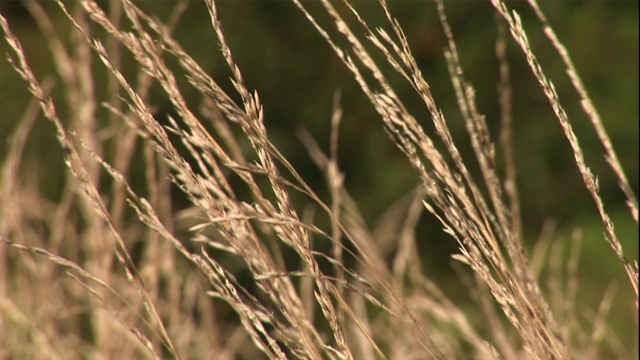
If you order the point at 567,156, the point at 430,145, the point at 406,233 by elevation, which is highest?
the point at 430,145

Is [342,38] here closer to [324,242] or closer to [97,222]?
[324,242]

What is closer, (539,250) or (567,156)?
(539,250)

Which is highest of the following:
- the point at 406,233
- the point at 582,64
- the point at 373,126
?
the point at 406,233

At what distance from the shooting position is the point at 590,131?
12.4 ft

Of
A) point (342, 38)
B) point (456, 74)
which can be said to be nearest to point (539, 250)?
point (456, 74)

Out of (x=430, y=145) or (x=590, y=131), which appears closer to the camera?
(x=430, y=145)

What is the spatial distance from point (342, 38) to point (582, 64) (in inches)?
43.9

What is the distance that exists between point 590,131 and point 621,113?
0.14 m

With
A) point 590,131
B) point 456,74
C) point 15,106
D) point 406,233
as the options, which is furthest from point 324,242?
point 456,74

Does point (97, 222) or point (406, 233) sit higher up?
point (97, 222)

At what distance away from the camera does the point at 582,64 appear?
3887mm

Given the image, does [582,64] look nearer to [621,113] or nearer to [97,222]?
[621,113]

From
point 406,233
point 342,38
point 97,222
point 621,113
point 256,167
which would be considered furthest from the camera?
point 621,113

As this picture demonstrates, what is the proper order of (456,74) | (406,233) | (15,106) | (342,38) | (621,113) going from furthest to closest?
(15,106) → (621,113) → (342,38) → (406,233) → (456,74)
